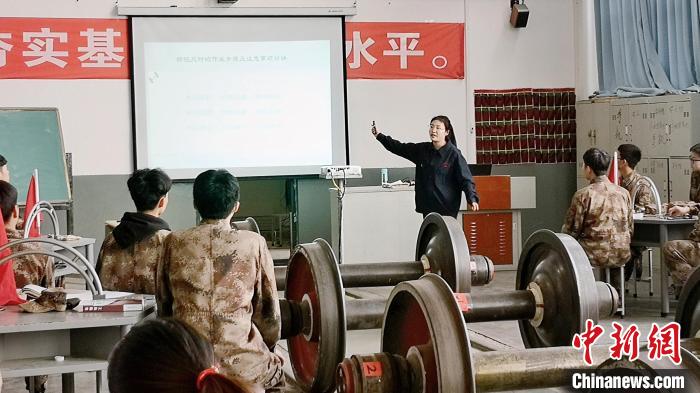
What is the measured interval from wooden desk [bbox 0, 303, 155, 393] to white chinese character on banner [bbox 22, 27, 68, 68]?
19.8 feet

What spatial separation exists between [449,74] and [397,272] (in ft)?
17.5

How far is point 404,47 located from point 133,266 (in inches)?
245

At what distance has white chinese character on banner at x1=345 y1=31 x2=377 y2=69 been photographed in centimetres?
949

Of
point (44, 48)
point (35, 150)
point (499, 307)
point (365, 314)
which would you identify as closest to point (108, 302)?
point (365, 314)

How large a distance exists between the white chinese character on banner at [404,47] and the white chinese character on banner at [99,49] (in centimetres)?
274

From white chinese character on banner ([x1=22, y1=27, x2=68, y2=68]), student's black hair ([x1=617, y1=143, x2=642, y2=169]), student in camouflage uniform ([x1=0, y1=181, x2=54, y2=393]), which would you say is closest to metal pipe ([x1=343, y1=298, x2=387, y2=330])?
student in camouflage uniform ([x1=0, y1=181, x2=54, y2=393])

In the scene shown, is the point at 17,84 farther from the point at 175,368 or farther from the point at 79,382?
the point at 175,368

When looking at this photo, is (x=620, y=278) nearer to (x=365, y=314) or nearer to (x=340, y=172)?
(x=340, y=172)

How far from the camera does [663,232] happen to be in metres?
6.50

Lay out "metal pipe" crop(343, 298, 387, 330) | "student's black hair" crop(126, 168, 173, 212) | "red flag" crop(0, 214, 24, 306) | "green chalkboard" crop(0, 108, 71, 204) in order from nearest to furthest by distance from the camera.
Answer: "red flag" crop(0, 214, 24, 306) < "student's black hair" crop(126, 168, 173, 212) < "metal pipe" crop(343, 298, 387, 330) < "green chalkboard" crop(0, 108, 71, 204)

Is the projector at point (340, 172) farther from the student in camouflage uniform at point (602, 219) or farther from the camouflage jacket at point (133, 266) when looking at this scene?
the camouflage jacket at point (133, 266)

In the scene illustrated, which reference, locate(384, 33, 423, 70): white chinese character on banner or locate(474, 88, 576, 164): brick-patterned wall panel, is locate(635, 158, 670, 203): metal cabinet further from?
locate(384, 33, 423, 70): white chinese character on banner

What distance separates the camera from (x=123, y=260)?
12.8ft

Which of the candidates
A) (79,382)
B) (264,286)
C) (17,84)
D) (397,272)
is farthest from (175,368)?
(17,84)
